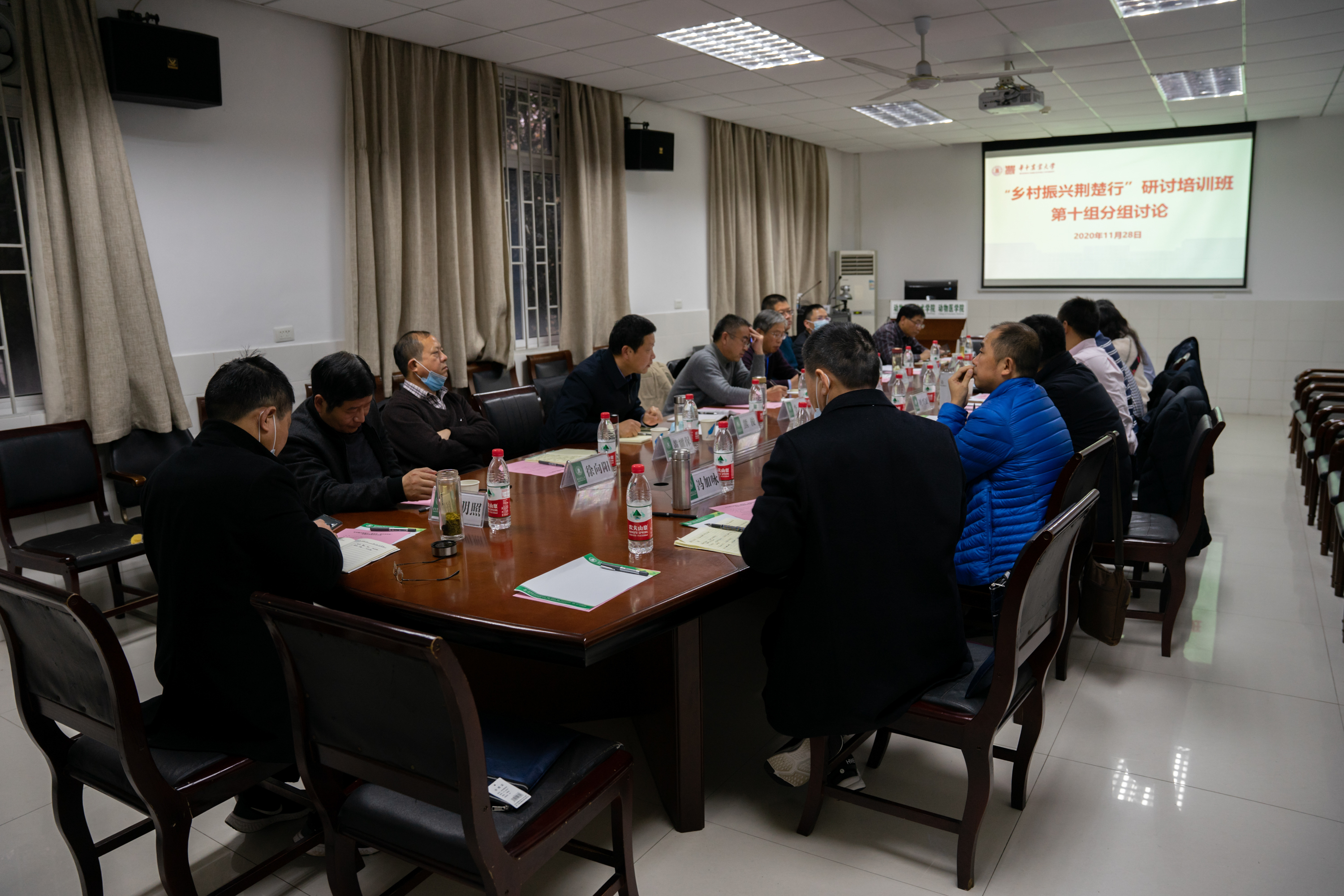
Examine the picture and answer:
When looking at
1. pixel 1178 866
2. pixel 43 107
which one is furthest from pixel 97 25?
pixel 1178 866

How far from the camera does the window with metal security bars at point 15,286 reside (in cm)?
392

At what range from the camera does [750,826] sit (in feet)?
7.64

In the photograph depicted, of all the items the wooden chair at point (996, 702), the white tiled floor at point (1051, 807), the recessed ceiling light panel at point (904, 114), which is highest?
the recessed ceiling light panel at point (904, 114)

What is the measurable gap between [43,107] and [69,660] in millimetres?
3064

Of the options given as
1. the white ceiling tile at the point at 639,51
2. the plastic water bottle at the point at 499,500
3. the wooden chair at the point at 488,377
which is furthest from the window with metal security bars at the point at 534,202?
the plastic water bottle at the point at 499,500

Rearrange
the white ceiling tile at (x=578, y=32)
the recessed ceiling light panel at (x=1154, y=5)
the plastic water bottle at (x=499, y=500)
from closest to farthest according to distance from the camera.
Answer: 1. the plastic water bottle at (x=499, y=500)
2. the recessed ceiling light panel at (x=1154, y=5)
3. the white ceiling tile at (x=578, y=32)

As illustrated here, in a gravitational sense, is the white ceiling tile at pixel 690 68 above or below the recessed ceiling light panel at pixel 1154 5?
above

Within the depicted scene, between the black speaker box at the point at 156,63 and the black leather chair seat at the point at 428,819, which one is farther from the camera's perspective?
the black speaker box at the point at 156,63

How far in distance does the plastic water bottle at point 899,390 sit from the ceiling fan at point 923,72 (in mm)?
1776

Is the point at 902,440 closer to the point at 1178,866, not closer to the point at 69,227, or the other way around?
the point at 1178,866

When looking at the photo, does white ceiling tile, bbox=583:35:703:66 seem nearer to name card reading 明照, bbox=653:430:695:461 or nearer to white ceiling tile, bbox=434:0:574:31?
white ceiling tile, bbox=434:0:574:31

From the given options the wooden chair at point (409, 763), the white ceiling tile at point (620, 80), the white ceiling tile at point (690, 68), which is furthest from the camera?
the white ceiling tile at point (620, 80)

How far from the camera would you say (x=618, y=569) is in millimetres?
2158

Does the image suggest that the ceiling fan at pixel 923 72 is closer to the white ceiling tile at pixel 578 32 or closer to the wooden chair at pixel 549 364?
the white ceiling tile at pixel 578 32
